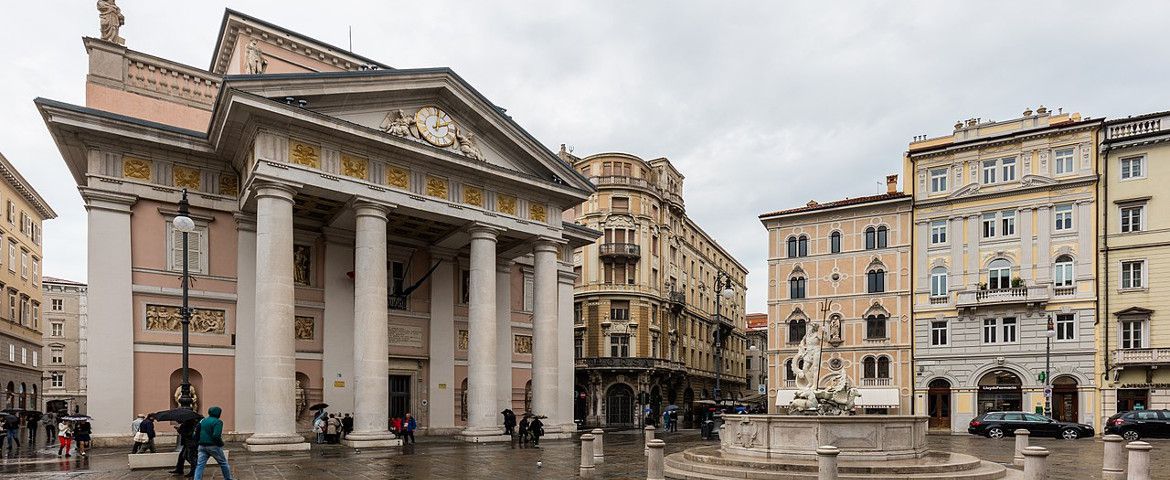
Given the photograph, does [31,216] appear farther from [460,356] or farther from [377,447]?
[377,447]

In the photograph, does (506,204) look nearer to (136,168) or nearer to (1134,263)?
(136,168)

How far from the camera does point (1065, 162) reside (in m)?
45.8

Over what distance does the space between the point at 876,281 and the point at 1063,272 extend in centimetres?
1030

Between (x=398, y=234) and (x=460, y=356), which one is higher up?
(x=398, y=234)

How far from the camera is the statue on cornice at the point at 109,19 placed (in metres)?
29.7

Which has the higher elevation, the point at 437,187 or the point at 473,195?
the point at 437,187

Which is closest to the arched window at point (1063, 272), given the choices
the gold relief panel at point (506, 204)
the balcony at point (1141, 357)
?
the balcony at point (1141, 357)

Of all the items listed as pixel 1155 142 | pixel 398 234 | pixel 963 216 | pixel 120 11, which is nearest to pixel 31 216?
pixel 120 11

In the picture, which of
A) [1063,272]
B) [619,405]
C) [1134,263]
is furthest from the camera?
[619,405]

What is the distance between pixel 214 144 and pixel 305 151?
3.82 meters

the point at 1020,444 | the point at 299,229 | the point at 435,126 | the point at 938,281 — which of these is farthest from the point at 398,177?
the point at 938,281

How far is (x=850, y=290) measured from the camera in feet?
170

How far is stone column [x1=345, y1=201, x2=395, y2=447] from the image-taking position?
2622 cm

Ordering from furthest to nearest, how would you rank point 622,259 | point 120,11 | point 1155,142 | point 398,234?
point 622,259
point 1155,142
point 398,234
point 120,11
